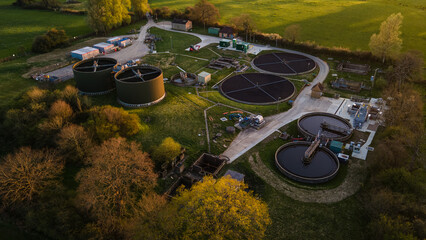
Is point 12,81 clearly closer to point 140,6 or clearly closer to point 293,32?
point 140,6

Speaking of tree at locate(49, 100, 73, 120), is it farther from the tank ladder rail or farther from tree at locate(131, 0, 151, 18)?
tree at locate(131, 0, 151, 18)

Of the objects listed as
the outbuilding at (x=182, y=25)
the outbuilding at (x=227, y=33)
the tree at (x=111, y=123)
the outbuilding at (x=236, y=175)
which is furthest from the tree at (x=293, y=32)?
the outbuilding at (x=236, y=175)

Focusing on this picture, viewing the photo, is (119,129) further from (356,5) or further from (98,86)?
(356,5)

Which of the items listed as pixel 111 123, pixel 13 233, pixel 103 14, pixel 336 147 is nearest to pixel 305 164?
pixel 336 147

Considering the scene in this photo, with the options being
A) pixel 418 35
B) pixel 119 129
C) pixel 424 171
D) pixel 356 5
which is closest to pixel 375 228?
pixel 424 171

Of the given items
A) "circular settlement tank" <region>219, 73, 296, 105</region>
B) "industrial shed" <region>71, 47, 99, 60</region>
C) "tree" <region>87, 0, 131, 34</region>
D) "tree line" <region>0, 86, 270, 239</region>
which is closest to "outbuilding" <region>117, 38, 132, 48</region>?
"industrial shed" <region>71, 47, 99, 60</region>

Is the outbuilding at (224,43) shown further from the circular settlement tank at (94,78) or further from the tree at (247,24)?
the circular settlement tank at (94,78)
